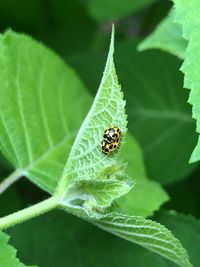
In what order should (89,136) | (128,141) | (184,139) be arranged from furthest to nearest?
(184,139)
(128,141)
(89,136)

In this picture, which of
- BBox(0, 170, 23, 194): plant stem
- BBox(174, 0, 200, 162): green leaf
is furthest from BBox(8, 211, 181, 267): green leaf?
BBox(174, 0, 200, 162): green leaf

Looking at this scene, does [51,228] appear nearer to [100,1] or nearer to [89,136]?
[89,136]

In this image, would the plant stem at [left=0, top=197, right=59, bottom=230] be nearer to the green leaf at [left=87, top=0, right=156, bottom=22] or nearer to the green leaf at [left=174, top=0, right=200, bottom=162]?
the green leaf at [left=174, top=0, right=200, bottom=162]

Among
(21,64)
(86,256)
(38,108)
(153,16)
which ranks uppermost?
(153,16)

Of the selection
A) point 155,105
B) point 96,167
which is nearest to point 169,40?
point 96,167

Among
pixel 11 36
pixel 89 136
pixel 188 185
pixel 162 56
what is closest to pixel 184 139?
pixel 188 185

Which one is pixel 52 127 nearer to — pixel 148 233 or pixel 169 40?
pixel 169 40
